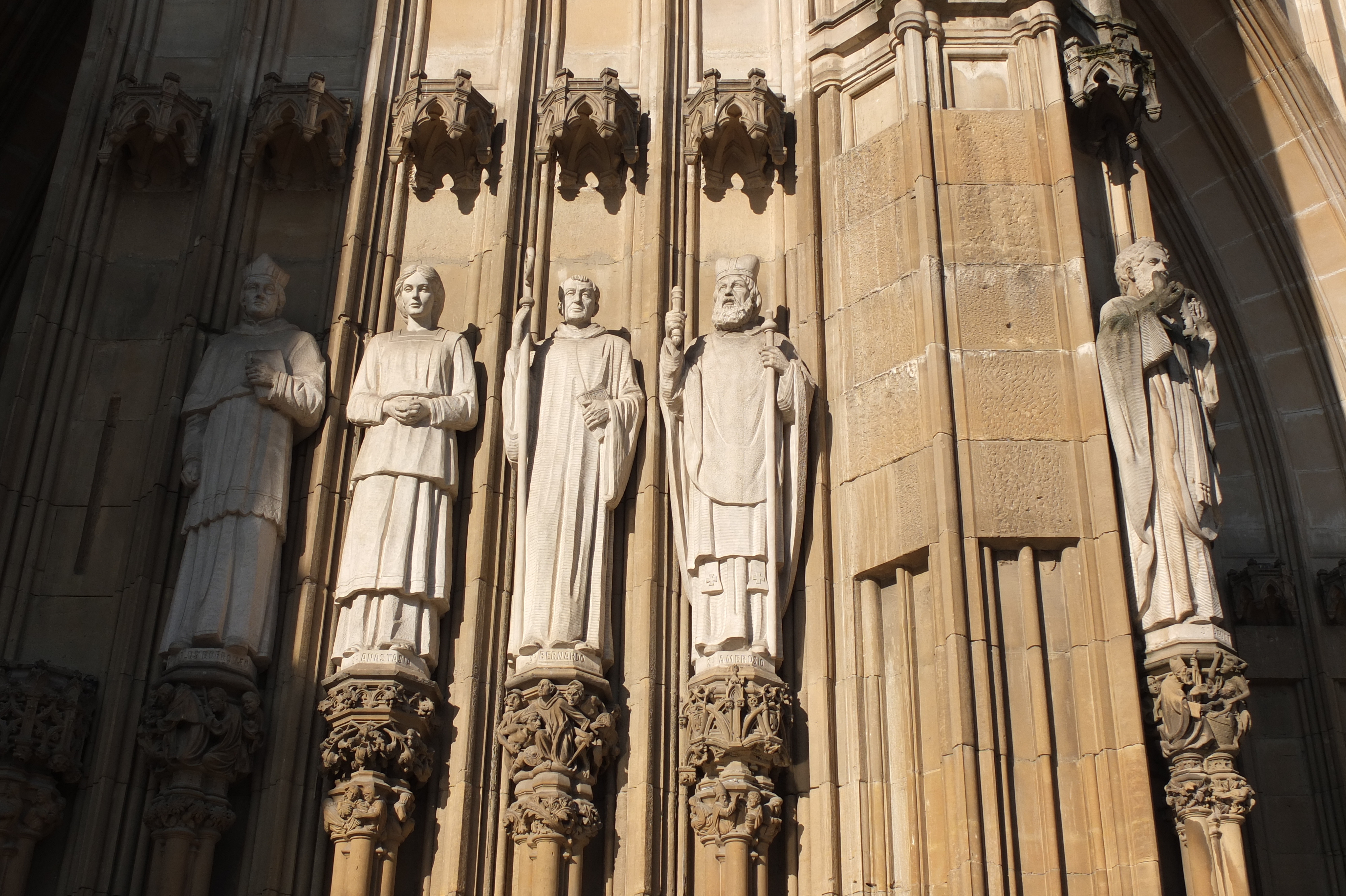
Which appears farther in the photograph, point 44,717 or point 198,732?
point 44,717

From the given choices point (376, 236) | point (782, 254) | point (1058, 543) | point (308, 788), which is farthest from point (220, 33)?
point (1058, 543)

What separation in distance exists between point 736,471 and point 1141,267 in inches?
104

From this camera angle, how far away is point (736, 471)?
10453mm

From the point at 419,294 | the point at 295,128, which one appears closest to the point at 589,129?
the point at 419,294

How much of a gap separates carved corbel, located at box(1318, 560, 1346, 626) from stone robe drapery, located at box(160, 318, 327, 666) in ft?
25.4

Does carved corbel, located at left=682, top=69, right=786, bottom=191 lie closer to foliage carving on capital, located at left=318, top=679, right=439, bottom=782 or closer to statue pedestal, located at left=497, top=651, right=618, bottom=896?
statue pedestal, located at left=497, top=651, right=618, bottom=896

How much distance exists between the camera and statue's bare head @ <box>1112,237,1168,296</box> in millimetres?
10570

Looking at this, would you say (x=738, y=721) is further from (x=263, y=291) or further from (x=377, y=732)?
(x=263, y=291)

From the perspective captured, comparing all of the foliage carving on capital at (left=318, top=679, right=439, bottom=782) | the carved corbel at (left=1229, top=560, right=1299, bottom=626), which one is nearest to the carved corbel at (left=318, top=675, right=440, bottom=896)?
the foliage carving on capital at (left=318, top=679, right=439, bottom=782)

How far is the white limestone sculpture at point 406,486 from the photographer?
10203 millimetres

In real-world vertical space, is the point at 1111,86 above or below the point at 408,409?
above

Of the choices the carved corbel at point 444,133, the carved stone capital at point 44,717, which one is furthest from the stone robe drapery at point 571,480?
the carved stone capital at point 44,717

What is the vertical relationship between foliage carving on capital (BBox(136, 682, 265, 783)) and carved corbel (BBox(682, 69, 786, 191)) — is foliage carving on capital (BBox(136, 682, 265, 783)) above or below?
below

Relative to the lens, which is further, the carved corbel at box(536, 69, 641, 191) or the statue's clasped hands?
the carved corbel at box(536, 69, 641, 191)
